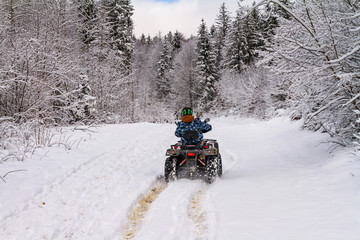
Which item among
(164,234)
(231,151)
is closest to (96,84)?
(231,151)

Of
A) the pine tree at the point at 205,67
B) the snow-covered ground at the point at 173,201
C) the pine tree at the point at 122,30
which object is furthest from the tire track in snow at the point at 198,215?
the pine tree at the point at 205,67

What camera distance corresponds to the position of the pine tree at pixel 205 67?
36.8 metres

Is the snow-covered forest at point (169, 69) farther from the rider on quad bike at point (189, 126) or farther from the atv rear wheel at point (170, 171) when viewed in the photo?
the atv rear wheel at point (170, 171)

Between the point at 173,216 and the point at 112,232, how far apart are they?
2.87 ft

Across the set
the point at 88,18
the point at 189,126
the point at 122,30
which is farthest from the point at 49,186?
the point at 122,30

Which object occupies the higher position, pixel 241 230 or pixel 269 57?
pixel 269 57

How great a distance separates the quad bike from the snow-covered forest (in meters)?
2.20

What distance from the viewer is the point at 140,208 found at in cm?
407

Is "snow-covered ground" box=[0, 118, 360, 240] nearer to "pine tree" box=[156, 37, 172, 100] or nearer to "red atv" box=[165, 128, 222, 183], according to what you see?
"red atv" box=[165, 128, 222, 183]

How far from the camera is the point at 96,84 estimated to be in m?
18.7

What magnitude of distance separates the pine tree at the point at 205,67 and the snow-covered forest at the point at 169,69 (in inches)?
6.1

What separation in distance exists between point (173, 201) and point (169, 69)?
1836 inches

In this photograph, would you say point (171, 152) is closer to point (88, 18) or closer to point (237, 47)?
point (88, 18)

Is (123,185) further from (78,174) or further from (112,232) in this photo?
(112,232)
